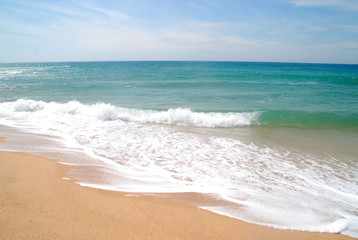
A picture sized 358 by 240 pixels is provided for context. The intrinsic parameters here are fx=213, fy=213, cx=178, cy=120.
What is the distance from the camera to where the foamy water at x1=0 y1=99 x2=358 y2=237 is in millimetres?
3486

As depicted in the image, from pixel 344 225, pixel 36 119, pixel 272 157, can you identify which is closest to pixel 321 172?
pixel 272 157

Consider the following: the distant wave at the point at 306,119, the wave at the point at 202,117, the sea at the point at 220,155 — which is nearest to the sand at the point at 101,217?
the sea at the point at 220,155

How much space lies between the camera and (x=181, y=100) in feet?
50.7

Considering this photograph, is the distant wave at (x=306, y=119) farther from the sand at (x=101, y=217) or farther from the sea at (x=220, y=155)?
the sand at (x=101, y=217)

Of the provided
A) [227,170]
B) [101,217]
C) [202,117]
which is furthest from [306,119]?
[101,217]

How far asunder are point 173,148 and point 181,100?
940 centimetres

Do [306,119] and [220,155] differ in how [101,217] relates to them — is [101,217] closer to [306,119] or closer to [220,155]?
[220,155]

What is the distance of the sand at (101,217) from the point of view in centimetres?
259

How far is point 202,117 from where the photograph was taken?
10.4 meters

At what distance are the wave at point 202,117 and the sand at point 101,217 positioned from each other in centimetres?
662

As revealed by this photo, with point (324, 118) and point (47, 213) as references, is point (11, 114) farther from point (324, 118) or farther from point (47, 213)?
point (324, 118)

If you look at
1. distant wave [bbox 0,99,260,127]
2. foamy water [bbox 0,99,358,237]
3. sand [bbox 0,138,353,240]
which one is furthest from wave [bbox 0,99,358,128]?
sand [bbox 0,138,353,240]

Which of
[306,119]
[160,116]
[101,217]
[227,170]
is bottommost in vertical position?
[227,170]

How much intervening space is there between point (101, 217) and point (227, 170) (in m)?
3.00
